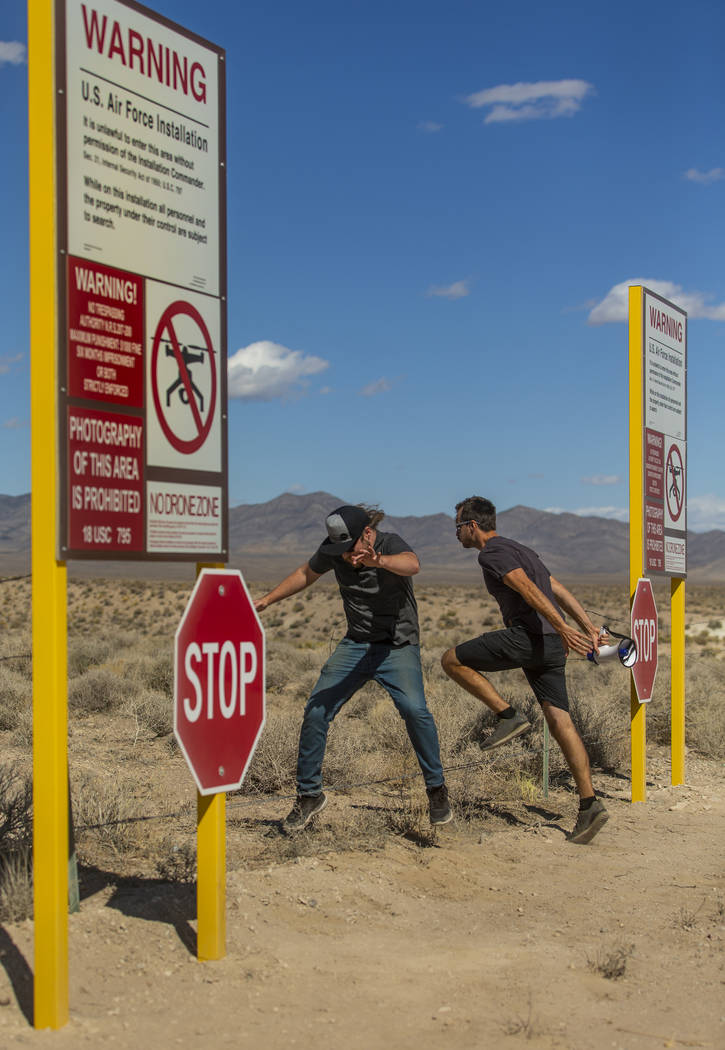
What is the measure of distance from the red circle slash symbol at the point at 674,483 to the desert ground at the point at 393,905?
7.40 ft

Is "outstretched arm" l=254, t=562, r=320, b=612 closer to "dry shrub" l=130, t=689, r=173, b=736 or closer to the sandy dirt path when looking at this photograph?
the sandy dirt path

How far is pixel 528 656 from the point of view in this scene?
7.12m

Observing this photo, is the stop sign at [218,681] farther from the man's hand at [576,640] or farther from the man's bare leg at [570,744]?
the man's bare leg at [570,744]

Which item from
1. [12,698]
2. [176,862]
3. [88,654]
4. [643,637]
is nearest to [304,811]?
[176,862]

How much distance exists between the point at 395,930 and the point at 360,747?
14.8 feet

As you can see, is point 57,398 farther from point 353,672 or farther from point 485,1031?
point 353,672

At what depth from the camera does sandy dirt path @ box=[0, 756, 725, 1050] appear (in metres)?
4.05

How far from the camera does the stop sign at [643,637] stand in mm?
8438

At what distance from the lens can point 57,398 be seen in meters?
3.90

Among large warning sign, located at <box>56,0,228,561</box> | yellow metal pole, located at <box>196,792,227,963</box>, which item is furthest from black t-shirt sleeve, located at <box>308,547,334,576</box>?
yellow metal pole, located at <box>196,792,227,963</box>

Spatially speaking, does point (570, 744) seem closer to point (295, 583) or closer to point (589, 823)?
point (589, 823)

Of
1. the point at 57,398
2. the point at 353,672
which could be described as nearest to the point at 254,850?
the point at 353,672

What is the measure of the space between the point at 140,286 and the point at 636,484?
522 cm

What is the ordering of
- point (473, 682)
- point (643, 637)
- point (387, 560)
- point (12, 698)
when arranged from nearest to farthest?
point (387, 560) < point (473, 682) < point (643, 637) < point (12, 698)
